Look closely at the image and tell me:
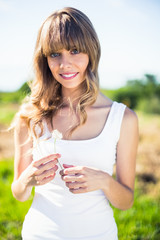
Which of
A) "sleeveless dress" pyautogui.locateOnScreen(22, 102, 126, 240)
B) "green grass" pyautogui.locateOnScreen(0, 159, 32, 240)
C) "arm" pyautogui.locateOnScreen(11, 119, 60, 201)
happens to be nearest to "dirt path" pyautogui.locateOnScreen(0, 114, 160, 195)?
"green grass" pyautogui.locateOnScreen(0, 159, 32, 240)

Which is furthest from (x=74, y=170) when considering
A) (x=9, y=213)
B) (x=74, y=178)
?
(x=9, y=213)

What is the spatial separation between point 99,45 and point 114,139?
76 cm

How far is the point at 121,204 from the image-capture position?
189cm

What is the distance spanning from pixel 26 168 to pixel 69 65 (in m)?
0.86

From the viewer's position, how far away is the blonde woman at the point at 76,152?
68.7 inches

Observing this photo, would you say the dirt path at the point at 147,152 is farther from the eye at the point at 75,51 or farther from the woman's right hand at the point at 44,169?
the eye at the point at 75,51

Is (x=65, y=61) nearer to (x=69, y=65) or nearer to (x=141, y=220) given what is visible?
(x=69, y=65)

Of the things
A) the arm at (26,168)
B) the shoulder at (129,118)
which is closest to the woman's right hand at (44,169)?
the arm at (26,168)

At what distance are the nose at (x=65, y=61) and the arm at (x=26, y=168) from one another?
61cm

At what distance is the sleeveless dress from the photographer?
1.76 metres

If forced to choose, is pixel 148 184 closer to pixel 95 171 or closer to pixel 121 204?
pixel 121 204

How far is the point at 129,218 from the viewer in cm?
327

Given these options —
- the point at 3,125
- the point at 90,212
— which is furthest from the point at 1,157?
the point at 90,212

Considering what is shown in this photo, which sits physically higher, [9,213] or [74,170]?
[74,170]
